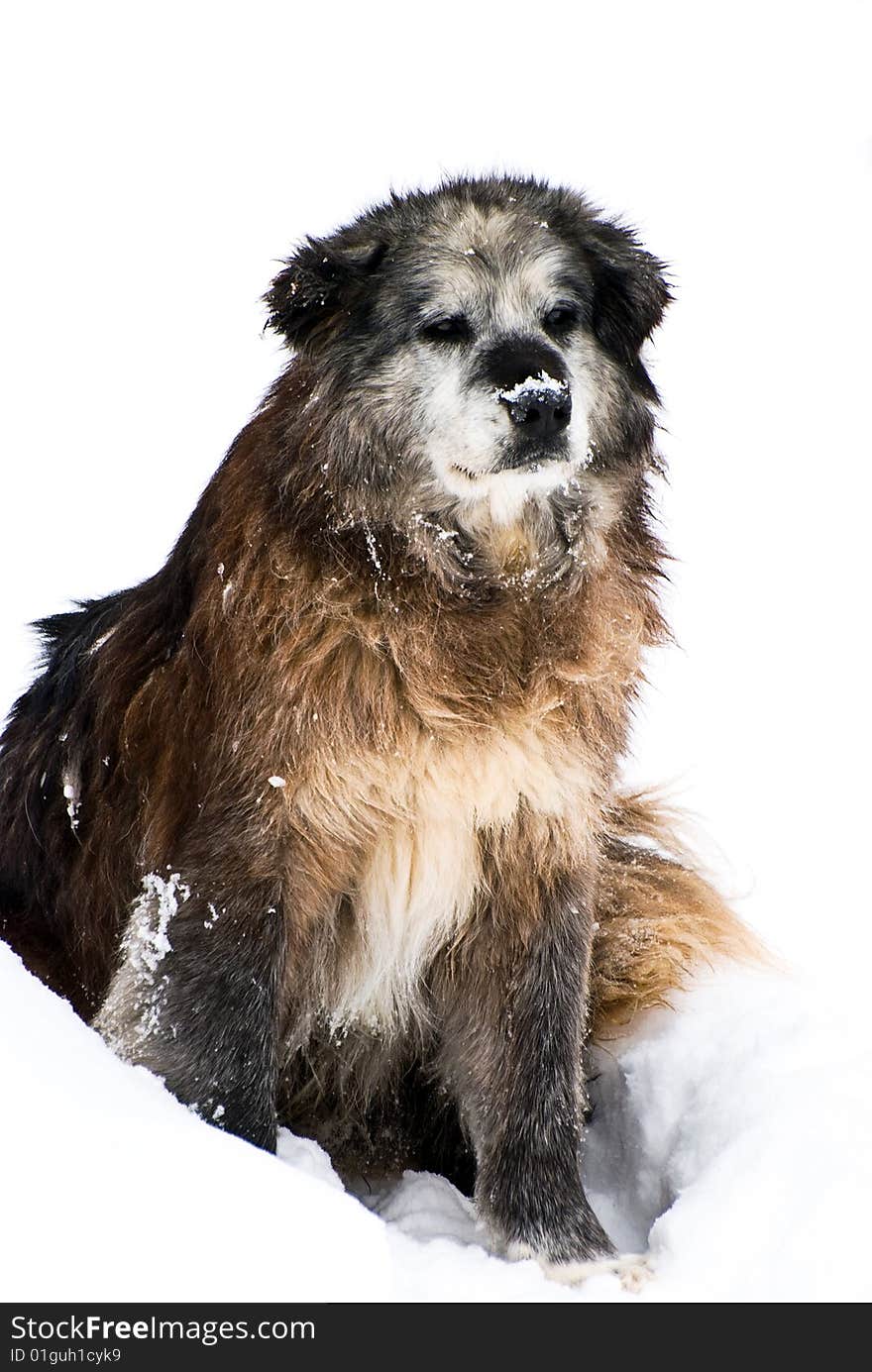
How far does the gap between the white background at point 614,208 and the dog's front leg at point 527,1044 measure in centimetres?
134

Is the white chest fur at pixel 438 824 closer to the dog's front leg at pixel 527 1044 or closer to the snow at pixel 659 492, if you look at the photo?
the dog's front leg at pixel 527 1044

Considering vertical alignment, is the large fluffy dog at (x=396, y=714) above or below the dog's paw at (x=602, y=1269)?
above

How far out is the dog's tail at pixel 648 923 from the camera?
4074 mm

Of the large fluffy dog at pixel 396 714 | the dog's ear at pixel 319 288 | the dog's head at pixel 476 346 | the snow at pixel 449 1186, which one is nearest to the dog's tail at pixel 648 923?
the snow at pixel 449 1186

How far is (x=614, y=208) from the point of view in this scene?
6227 mm

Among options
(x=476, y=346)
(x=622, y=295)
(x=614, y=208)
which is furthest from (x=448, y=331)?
(x=614, y=208)

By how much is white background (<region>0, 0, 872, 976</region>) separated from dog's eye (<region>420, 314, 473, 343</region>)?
1992mm

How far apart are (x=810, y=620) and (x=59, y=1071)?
6.15 m

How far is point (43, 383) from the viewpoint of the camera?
1070 centimetres

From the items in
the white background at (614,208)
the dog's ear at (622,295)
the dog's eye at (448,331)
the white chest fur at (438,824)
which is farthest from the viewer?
the white background at (614,208)

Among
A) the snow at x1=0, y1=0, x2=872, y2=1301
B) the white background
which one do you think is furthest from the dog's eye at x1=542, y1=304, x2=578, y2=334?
the white background

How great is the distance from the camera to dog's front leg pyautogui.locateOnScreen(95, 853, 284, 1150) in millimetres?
3184

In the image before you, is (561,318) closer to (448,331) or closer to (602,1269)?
(448,331)
